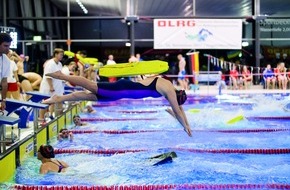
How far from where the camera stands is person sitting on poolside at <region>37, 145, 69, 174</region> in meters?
4.89

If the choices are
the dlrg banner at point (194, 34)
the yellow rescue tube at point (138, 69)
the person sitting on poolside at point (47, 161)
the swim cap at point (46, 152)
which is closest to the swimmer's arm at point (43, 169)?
the person sitting on poolside at point (47, 161)

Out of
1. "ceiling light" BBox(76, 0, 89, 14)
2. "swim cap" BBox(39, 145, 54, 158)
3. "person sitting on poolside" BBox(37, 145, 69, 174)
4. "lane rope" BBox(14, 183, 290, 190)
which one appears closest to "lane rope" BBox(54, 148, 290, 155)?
"person sitting on poolside" BBox(37, 145, 69, 174)

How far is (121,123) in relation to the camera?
9.29m

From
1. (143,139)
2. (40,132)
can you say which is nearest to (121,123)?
(143,139)

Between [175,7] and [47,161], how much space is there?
16228 mm

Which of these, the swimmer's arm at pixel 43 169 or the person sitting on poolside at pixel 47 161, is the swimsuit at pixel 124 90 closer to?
the person sitting on poolside at pixel 47 161

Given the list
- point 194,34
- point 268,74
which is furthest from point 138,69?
point 268,74

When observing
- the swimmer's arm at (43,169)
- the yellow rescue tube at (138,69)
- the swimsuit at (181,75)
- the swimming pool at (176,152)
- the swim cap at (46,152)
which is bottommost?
the swimming pool at (176,152)

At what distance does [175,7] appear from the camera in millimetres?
20391

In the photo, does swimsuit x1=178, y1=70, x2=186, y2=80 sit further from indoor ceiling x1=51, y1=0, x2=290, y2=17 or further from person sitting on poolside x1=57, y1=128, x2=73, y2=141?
person sitting on poolside x1=57, y1=128, x2=73, y2=141

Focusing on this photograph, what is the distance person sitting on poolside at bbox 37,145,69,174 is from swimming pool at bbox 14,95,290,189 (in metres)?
0.08

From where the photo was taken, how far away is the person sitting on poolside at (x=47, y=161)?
4895 millimetres

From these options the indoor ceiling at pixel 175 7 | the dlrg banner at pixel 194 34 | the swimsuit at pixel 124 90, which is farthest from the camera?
the indoor ceiling at pixel 175 7

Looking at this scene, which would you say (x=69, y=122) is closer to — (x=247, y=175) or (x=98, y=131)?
(x=98, y=131)
